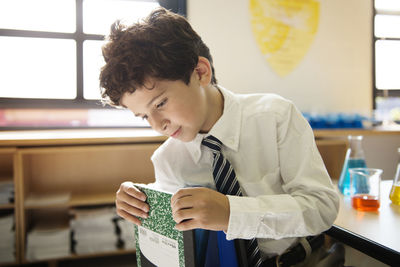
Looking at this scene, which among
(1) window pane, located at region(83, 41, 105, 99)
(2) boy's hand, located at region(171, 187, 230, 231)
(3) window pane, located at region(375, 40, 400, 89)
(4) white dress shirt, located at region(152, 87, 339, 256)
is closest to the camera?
(2) boy's hand, located at region(171, 187, 230, 231)

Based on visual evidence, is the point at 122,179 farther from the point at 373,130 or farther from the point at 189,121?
the point at 373,130

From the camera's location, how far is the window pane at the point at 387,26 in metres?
3.15

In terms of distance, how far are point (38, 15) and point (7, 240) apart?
1.54 m

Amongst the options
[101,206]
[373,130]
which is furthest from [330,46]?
[101,206]

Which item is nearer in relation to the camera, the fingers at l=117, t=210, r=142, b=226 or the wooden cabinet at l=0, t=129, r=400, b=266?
the fingers at l=117, t=210, r=142, b=226

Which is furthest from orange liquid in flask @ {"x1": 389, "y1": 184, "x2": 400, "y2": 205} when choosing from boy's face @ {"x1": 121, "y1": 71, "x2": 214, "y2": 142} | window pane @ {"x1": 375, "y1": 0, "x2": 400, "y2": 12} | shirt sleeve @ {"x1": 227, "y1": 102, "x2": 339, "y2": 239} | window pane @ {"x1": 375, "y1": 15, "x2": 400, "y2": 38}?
window pane @ {"x1": 375, "y1": 0, "x2": 400, "y2": 12}

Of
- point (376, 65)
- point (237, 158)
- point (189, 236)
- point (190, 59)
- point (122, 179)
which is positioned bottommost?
point (122, 179)

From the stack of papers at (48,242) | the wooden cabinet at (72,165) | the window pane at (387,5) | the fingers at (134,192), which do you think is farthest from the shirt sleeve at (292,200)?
the window pane at (387,5)

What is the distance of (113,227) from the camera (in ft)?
6.94

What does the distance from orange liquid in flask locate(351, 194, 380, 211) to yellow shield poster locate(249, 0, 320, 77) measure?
1.82m

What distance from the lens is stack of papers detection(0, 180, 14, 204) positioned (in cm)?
190

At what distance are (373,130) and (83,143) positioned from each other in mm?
2101

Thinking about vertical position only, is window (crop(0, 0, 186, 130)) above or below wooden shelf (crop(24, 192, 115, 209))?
above

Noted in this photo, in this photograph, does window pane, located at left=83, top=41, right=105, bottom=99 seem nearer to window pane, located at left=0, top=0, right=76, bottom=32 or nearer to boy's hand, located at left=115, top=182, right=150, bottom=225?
window pane, located at left=0, top=0, right=76, bottom=32
